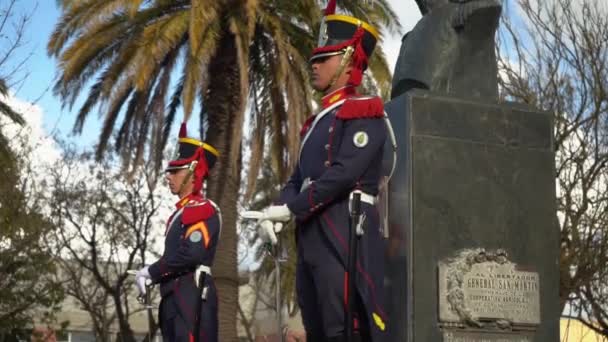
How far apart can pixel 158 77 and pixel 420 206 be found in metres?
13.0

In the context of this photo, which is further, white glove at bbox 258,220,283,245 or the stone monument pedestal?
the stone monument pedestal

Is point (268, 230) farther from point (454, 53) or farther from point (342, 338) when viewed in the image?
point (454, 53)

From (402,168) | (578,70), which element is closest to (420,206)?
(402,168)

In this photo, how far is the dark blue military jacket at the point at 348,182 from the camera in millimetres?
4586

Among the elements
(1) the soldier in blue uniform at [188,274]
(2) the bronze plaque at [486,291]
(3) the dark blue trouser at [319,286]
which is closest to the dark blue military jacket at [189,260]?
(1) the soldier in blue uniform at [188,274]

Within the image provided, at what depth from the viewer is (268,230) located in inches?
182

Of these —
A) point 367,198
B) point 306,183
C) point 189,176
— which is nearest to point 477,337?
point 367,198

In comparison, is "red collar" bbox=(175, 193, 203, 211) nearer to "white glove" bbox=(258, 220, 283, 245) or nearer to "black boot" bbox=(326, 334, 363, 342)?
"white glove" bbox=(258, 220, 283, 245)

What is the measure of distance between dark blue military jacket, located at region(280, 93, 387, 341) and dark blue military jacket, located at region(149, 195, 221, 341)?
222 centimetres

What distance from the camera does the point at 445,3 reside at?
245 inches

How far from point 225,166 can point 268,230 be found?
12.8 m

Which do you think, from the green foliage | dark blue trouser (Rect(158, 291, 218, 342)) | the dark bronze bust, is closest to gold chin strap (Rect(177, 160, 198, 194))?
dark blue trouser (Rect(158, 291, 218, 342))

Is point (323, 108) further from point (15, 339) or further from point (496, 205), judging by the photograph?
point (15, 339)

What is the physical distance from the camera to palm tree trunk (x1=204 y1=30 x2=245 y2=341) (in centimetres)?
1731
